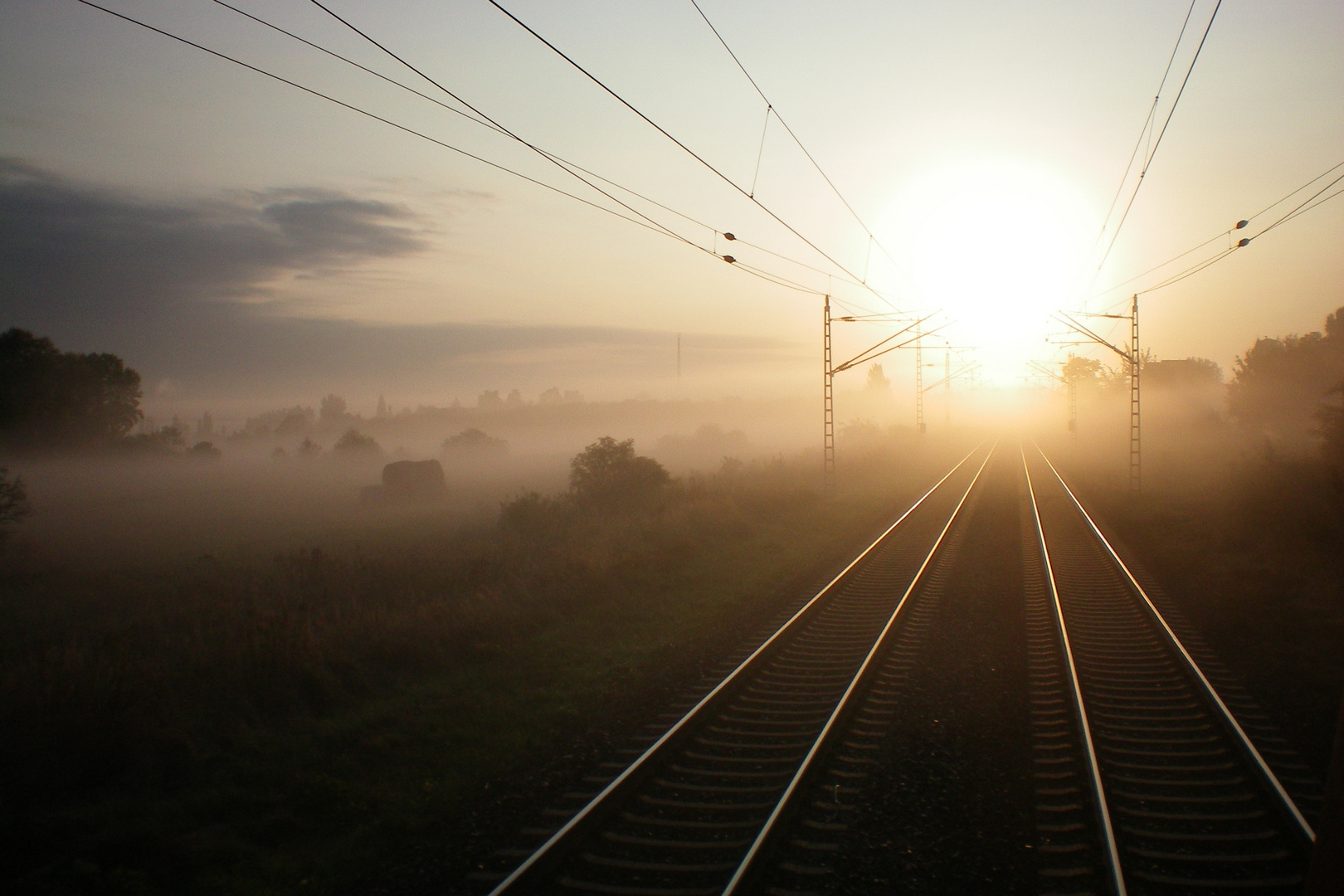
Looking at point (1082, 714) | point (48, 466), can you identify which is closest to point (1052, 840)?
point (1082, 714)

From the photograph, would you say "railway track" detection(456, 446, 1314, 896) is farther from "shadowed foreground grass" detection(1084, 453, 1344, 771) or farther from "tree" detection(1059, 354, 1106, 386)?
"tree" detection(1059, 354, 1106, 386)

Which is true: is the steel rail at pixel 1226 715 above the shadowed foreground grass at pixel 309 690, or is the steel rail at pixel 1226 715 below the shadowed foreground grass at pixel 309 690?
above

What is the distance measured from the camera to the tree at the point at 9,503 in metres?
21.3

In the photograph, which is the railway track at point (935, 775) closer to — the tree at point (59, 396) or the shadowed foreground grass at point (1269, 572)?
the shadowed foreground grass at point (1269, 572)

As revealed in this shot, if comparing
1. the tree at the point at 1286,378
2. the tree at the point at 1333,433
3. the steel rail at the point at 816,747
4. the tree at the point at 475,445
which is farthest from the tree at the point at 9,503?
the tree at the point at 1286,378

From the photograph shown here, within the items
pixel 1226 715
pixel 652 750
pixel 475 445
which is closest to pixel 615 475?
pixel 652 750

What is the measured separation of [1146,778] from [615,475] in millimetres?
24353

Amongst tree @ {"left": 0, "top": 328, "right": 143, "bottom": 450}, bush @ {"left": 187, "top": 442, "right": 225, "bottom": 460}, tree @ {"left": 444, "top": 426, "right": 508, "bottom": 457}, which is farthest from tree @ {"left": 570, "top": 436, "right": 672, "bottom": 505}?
tree @ {"left": 444, "top": 426, "right": 508, "bottom": 457}

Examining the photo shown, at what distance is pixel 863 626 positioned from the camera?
1108cm

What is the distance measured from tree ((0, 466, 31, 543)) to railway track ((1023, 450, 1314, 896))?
2839 cm

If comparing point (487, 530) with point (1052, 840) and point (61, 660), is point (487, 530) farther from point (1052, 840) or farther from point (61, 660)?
point (1052, 840)

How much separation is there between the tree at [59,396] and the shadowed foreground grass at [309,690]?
91.4ft

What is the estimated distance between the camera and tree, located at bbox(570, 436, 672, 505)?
2881 cm

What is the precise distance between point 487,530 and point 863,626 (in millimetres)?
17724
